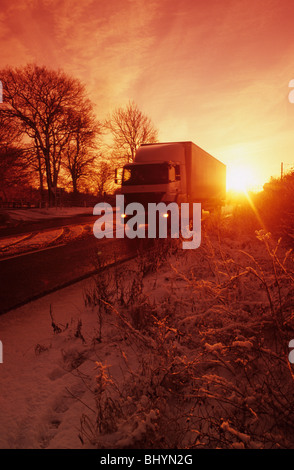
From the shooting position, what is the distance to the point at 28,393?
2.16m

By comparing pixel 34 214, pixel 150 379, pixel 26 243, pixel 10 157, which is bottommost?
pixel 150 379

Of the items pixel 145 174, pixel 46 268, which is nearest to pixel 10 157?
pixel 145 174

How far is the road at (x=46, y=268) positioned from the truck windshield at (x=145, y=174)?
424 cm

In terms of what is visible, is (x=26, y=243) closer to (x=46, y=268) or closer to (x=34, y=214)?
(x=46, y=268)

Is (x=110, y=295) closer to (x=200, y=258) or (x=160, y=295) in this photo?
(x=160, y=295)

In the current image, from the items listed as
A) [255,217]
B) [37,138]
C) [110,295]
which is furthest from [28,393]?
[37,138]

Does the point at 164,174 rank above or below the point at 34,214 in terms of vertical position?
above

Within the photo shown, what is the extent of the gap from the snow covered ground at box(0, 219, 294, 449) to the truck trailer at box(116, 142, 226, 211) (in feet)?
28.7

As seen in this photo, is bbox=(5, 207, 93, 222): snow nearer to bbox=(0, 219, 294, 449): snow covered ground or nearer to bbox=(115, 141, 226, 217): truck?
bbox=(115, 141, 226, 217): truck

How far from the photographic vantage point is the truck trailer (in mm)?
12039

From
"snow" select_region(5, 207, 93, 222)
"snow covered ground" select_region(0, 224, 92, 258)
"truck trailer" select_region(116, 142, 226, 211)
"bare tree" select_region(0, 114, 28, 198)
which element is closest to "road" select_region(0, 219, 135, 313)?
"snow covered ground" select_region(0, 224, 92, 258)

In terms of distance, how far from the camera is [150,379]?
202cm

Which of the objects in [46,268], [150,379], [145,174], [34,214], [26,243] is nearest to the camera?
[150,379]

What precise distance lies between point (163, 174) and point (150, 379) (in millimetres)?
10698
